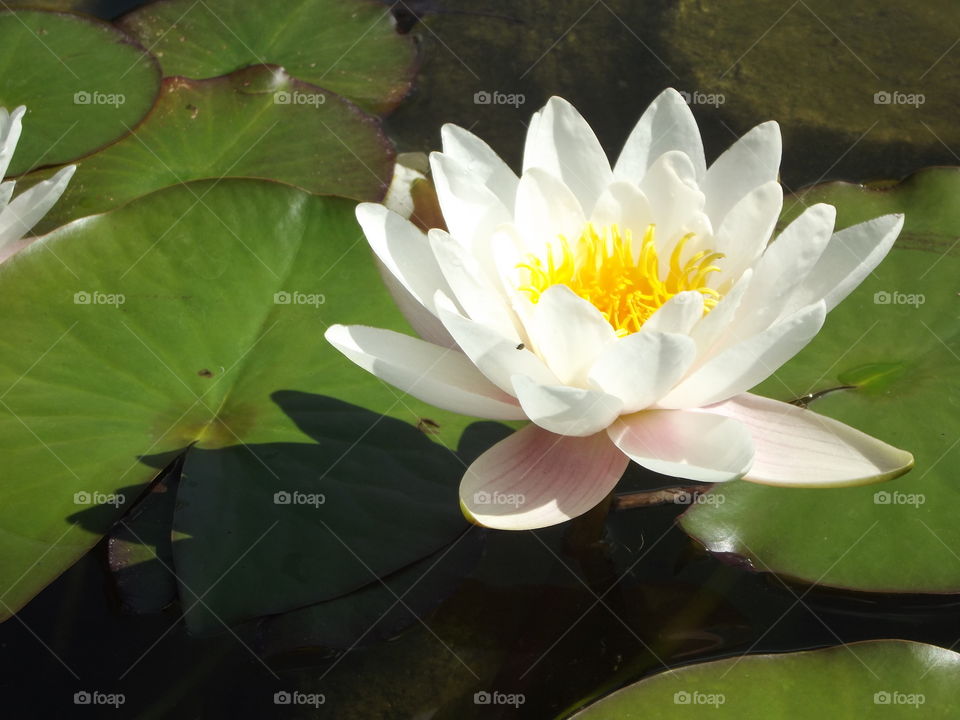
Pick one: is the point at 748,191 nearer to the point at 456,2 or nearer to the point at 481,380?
the point at 481,380

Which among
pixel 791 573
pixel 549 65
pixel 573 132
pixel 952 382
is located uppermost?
pixel 573 132

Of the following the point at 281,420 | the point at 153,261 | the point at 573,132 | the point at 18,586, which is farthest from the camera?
the point at 153,261

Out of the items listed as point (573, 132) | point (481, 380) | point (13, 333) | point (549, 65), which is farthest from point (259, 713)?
point (549, 65)

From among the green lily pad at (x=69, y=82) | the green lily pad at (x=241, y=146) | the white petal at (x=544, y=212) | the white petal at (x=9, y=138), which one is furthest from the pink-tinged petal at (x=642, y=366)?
the green lily pad at (x=69, y=82)

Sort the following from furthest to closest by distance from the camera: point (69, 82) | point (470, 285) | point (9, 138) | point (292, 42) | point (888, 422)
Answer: point (292, 42), point (69, 82), point (9, 138), point (888, 422), point (470, 285)

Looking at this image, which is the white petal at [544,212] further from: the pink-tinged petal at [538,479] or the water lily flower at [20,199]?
the water lily flower at [20,199]

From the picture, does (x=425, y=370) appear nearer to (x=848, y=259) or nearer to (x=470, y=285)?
(x=470, y=285)

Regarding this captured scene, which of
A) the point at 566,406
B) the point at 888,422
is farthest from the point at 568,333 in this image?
the point at 888,422
